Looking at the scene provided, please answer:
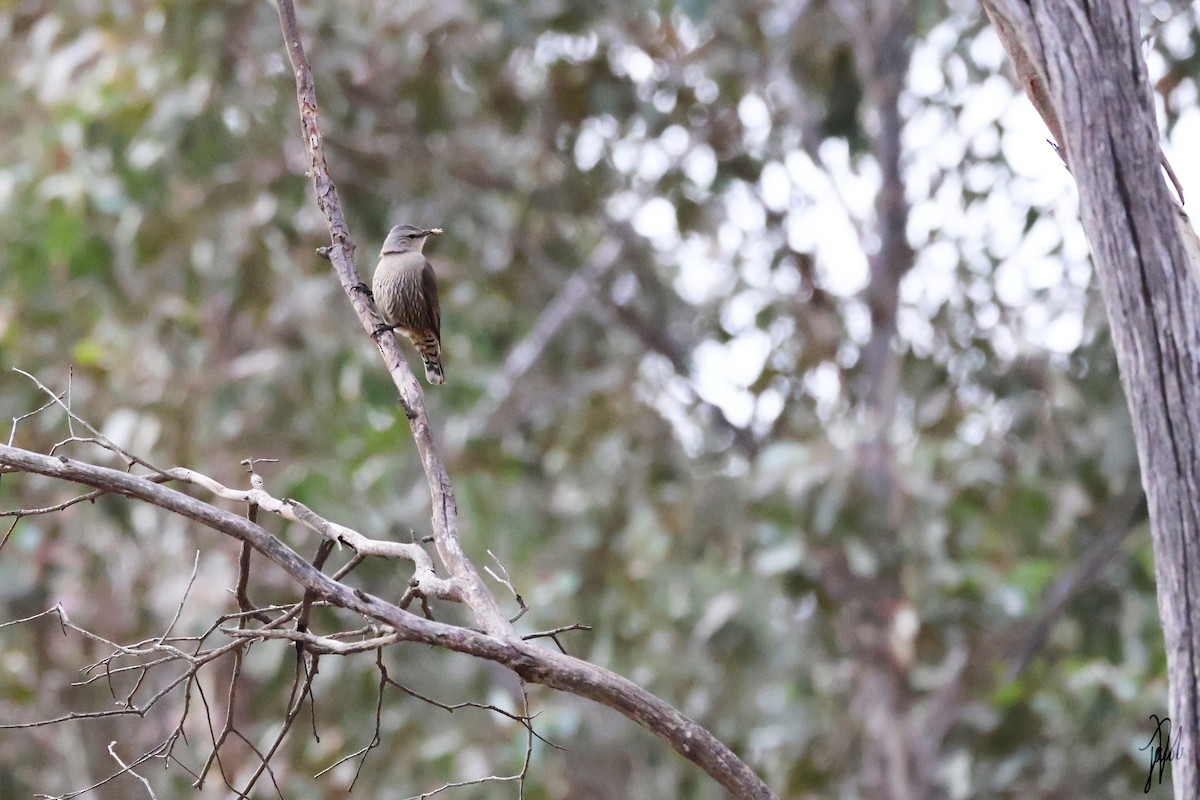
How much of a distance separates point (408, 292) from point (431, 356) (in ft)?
1.41

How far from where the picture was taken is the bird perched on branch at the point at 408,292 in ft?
15.0

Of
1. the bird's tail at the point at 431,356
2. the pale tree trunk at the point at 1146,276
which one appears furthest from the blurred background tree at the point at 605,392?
the pale tree trunk at the point at 1146,276

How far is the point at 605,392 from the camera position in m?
7.02

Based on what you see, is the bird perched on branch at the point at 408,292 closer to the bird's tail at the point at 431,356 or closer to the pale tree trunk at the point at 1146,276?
the bird's tail at the point at 431,356

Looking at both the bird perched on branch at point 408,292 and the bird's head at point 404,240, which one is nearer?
the bird perched on branch at point 408,292

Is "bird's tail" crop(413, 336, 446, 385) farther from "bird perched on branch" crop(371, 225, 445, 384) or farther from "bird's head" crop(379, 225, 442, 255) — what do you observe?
"bird's head" crop(379, 225, 442, 255)

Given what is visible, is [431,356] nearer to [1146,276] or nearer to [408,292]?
[408,292]

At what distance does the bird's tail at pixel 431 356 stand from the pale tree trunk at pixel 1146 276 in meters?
3.08

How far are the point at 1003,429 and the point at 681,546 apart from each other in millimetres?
1645

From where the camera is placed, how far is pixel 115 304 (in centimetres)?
663

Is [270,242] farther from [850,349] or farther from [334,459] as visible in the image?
[850,349]

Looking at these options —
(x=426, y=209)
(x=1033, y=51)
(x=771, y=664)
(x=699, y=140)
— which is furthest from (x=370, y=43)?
(x=1033, y=51)

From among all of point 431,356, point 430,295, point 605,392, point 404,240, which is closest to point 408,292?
point 430,295

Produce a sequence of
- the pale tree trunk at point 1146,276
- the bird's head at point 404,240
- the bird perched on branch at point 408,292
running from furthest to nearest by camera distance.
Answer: the bird's head at point 404,240 → the bird perched on branch at point 408,292 → the pale tree trunk at point 1146,276
